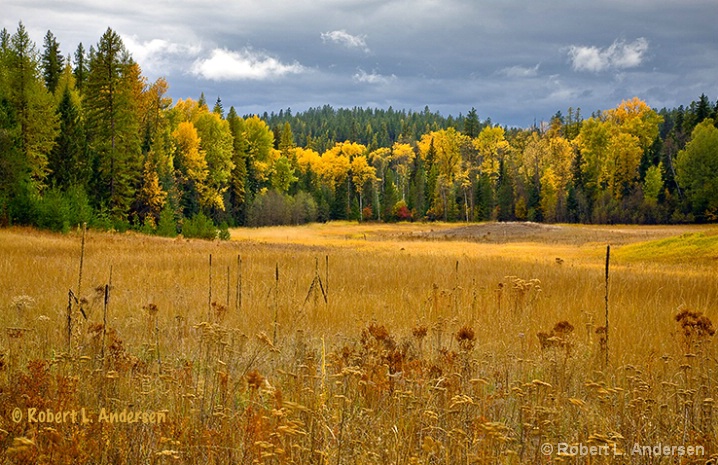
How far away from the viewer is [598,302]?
32.3 feet

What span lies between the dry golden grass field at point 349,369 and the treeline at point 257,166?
2263cm

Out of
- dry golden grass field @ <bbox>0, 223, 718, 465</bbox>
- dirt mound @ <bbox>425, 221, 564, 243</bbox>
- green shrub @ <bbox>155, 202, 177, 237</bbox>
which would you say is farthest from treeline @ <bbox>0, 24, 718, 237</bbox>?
dry golden grass field @ <bbox>0, 223, 718, 465</bbox>

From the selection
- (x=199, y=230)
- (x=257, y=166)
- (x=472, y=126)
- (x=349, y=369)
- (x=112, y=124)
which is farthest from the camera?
(x=472, y=126)

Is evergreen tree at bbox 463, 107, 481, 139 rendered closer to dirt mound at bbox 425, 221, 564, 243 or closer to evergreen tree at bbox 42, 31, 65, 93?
dirt mound at bbox 425, 221, 564, 243

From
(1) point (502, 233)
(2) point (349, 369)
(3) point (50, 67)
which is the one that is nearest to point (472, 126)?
(1) point (502, 233)

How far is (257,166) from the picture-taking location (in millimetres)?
68375

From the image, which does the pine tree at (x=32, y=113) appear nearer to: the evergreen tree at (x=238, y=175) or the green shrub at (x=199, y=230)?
the green shrub at (x=199, y=230)

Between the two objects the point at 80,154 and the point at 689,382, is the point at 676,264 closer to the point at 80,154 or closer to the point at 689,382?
the point at 689,382

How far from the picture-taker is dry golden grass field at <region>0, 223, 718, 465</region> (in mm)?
3072

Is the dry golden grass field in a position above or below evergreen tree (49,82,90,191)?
below

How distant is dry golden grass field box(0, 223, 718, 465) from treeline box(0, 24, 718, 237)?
891 inches

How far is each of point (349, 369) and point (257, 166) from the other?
220ft

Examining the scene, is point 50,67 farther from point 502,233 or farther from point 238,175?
point 502,233

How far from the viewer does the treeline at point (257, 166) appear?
33.3m
